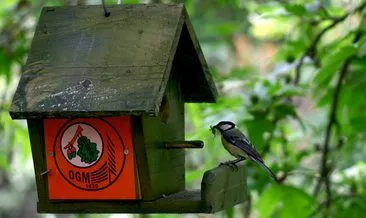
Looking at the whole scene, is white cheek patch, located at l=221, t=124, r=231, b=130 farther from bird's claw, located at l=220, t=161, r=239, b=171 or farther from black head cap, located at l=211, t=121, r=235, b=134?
bird's claw, located at l=220, t=161, r=239, b=171

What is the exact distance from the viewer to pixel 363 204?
3.53m

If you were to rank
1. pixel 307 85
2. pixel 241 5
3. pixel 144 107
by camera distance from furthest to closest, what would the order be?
pixel 241 5, pixel 307 85, pixel 144 107

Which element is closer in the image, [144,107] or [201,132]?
[144,107]

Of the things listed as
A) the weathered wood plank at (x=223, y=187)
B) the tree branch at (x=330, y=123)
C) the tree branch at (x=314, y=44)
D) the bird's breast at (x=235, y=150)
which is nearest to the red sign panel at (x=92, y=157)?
the weathered wood plank at (x=223, y=187)

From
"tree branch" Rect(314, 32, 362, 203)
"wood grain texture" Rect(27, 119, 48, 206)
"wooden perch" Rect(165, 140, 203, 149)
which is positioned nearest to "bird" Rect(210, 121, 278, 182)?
"wooden perch" Rect(165, 140, 203, 149)

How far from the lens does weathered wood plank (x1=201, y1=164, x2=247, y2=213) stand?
7.72 feet

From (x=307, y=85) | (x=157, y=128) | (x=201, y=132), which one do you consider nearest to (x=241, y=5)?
(x=307, y=85)

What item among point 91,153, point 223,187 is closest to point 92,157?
point 91,153

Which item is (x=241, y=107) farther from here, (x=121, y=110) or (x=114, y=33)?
(x=121, y=110)

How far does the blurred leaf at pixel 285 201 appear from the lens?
327 cm

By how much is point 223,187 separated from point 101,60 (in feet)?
1.82

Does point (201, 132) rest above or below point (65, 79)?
below

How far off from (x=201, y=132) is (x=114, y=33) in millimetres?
745

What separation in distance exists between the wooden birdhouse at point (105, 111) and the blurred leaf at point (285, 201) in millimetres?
655
